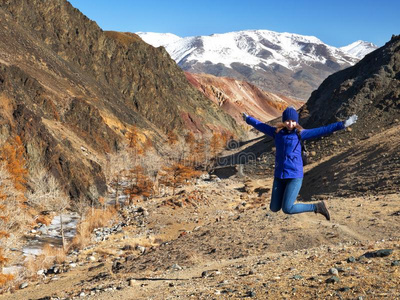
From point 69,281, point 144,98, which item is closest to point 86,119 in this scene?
point 144,98

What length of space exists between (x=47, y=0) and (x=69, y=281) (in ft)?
278

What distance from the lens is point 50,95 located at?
6019cm

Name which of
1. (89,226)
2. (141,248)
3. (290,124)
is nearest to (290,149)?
(290,124)

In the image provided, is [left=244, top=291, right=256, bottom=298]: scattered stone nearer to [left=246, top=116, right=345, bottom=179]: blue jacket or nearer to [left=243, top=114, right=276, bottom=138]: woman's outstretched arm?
[left=246, top=116, right=345, bottom=179]: blue jacket

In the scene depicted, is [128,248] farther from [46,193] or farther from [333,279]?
[46,193]

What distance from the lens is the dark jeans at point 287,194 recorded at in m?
6.49

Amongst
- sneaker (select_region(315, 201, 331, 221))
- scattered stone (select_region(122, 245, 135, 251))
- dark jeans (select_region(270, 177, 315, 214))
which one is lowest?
scattered stone (select_region(122, 245, 135, 251))

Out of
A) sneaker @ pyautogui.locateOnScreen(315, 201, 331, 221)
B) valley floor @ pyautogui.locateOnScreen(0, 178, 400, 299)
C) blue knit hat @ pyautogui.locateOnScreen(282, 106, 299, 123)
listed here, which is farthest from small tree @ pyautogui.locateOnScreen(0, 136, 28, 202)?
blue knit hat @ pyautogui.locateOnScreen(282, 106, 299, 123)

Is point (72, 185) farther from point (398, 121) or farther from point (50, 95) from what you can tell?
point (398, 121)

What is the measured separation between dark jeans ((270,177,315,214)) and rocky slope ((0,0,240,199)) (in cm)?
3788

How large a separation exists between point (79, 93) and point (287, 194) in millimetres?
67796

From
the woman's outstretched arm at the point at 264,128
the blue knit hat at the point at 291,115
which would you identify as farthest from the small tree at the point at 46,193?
the blue knit hat at the point at 291,115

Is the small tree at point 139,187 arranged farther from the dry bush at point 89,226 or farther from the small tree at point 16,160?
the small tree at point 16,160

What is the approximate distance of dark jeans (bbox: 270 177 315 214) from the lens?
256 inches
